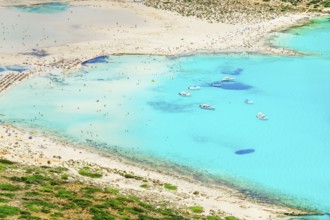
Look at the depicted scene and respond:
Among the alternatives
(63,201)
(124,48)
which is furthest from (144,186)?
(124,48)

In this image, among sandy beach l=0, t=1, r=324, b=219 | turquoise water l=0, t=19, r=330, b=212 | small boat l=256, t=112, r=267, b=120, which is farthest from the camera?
small boat l=256, t=112, r=267, b=120

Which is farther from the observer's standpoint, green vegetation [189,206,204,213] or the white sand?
the white sand

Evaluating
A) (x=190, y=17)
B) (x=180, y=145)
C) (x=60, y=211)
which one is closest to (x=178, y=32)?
(x=190, y=17)

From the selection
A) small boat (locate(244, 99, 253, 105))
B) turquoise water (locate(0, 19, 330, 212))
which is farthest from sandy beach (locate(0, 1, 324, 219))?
small boat (locate(244, 99, 253, 105))

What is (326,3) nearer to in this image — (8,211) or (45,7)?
(45,7)

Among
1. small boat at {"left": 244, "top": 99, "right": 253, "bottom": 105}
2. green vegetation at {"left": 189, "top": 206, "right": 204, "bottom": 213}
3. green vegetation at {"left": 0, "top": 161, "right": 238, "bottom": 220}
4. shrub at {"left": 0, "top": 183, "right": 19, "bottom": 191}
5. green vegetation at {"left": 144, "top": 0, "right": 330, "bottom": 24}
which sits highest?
green vegetation at {"left": 144, "top": 0, "right": 330, "bottom": 24}

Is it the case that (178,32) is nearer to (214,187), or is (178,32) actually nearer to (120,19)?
(120,19)

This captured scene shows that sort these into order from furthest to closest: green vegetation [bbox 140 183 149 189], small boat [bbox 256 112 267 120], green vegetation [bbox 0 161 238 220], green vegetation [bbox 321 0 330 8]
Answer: green vegetation [bbox 321 0 330 8]
small boat [bbox 256 112 267 120]
green vegetation [bbox 140 183 149 189]
green vegetation [bbox 0 161 238 220]

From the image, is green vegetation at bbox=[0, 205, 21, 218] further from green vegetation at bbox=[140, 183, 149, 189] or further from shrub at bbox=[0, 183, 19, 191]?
green vegetation at bbox=[140, 183, 149, 189]

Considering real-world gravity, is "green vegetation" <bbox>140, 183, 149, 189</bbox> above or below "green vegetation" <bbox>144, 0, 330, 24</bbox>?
below
